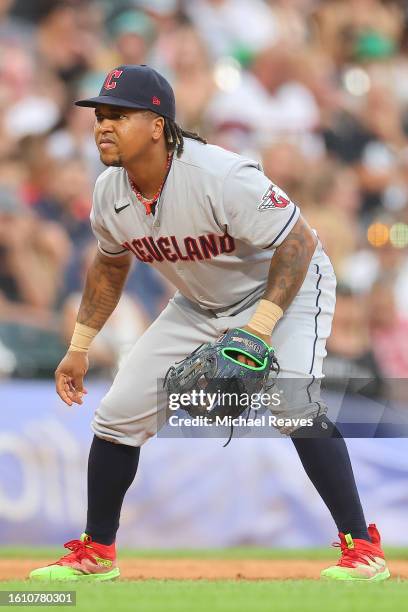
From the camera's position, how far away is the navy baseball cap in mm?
3721

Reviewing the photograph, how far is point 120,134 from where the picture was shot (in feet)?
12.3

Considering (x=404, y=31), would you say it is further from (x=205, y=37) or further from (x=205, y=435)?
(x=205, y=435)

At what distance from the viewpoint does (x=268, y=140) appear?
843cm

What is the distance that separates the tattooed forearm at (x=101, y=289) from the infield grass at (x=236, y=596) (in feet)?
3.62

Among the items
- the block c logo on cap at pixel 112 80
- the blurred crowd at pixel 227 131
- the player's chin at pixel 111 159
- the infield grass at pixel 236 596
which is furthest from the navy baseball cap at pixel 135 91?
the blurred crowd at pixel 227 131

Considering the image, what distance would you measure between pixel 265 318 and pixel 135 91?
3.05 feet

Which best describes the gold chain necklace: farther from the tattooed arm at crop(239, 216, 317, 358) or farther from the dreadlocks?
the tattooed arm at crop(239, 216, 317, 358)

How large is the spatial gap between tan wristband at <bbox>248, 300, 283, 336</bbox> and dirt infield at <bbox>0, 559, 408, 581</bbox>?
3.40 feet

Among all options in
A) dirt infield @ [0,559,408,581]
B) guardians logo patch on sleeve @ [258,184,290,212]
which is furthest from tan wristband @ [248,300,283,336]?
dirt infield @ [0,559,408,581]

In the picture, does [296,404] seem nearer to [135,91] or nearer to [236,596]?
[236,596]

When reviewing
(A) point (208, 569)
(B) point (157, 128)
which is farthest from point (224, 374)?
(A) point (208, 569)

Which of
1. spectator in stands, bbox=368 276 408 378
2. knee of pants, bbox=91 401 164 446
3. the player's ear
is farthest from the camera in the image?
spectator in stands, bbox=368 276 408 378

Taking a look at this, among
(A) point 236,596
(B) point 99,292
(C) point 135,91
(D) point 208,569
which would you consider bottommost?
(D) point 208,569

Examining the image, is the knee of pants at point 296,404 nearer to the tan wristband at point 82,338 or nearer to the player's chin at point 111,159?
the tan wristband at point 82,338
